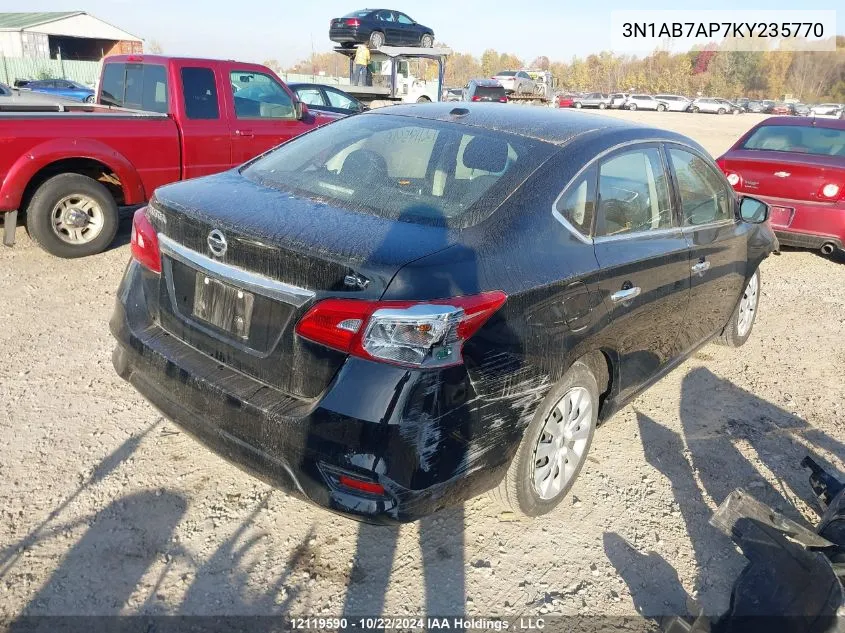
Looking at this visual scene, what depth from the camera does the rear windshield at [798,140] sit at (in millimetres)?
7645

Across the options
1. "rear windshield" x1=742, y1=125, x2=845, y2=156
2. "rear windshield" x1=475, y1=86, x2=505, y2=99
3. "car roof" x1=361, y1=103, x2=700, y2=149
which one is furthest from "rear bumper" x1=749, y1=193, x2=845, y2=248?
"rear windshield" x1=475, y1=86, x2=505, y2=99

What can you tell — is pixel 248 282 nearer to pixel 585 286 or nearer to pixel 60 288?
pixel 585 286

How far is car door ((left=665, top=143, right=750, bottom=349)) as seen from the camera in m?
3.64

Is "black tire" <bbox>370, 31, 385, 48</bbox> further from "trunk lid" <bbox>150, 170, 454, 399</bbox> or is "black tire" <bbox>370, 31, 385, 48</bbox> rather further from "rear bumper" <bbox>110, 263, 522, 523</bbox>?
"rear bumper" <bbox>110, 263, 522, 523</bbox>

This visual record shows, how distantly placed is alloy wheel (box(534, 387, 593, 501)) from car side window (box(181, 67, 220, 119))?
538 centimetres

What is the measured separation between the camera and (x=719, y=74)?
285 ft

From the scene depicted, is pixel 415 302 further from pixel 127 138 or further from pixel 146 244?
pixel 127 138

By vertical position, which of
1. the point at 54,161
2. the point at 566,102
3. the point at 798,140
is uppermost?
the point at 566,102

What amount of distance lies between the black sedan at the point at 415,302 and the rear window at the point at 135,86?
13.6 feet

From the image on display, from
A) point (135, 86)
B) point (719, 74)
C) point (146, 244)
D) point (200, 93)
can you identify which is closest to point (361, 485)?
point (146, 244)

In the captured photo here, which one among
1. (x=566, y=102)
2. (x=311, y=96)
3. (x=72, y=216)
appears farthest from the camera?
(x=566, y=102)

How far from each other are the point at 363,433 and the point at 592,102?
57031 mm

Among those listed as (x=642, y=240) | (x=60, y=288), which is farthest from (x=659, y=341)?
(x=60, y=288)

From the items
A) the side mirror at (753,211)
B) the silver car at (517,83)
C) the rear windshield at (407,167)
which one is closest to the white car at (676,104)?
the silver car at (517,83)
